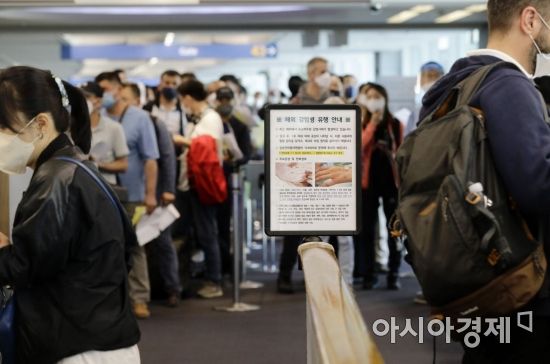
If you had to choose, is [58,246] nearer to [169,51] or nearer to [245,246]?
[245,246]

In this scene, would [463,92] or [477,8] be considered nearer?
[463,92]

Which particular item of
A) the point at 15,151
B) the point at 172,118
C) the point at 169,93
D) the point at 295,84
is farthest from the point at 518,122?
the point at 295,84

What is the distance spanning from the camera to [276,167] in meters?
3.70

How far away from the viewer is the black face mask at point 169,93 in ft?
31.0

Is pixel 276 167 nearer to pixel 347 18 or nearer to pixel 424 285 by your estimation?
pixel 424 285

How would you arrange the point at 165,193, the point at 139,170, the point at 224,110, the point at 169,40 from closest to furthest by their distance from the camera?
1. the point at 139,170
2. the point at 165,193
3. the point at 224,110
4. the point at 169,40

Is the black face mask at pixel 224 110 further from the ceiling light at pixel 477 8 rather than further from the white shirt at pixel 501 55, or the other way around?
the white shirt at pixel 501 55

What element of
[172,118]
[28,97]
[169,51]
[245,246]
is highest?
[169,51]

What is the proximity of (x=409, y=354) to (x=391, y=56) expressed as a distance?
22.8 metres

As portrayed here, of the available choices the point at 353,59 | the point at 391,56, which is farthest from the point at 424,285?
the point at 353,59

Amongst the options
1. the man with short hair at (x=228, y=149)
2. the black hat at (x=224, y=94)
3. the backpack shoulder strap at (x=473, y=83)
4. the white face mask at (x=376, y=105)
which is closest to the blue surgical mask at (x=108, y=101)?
the man with short hair at (x=228, y=149)

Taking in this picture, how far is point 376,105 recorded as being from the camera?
9148 millimetres

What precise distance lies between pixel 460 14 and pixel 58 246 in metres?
11.4

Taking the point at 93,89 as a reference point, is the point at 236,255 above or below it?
below
